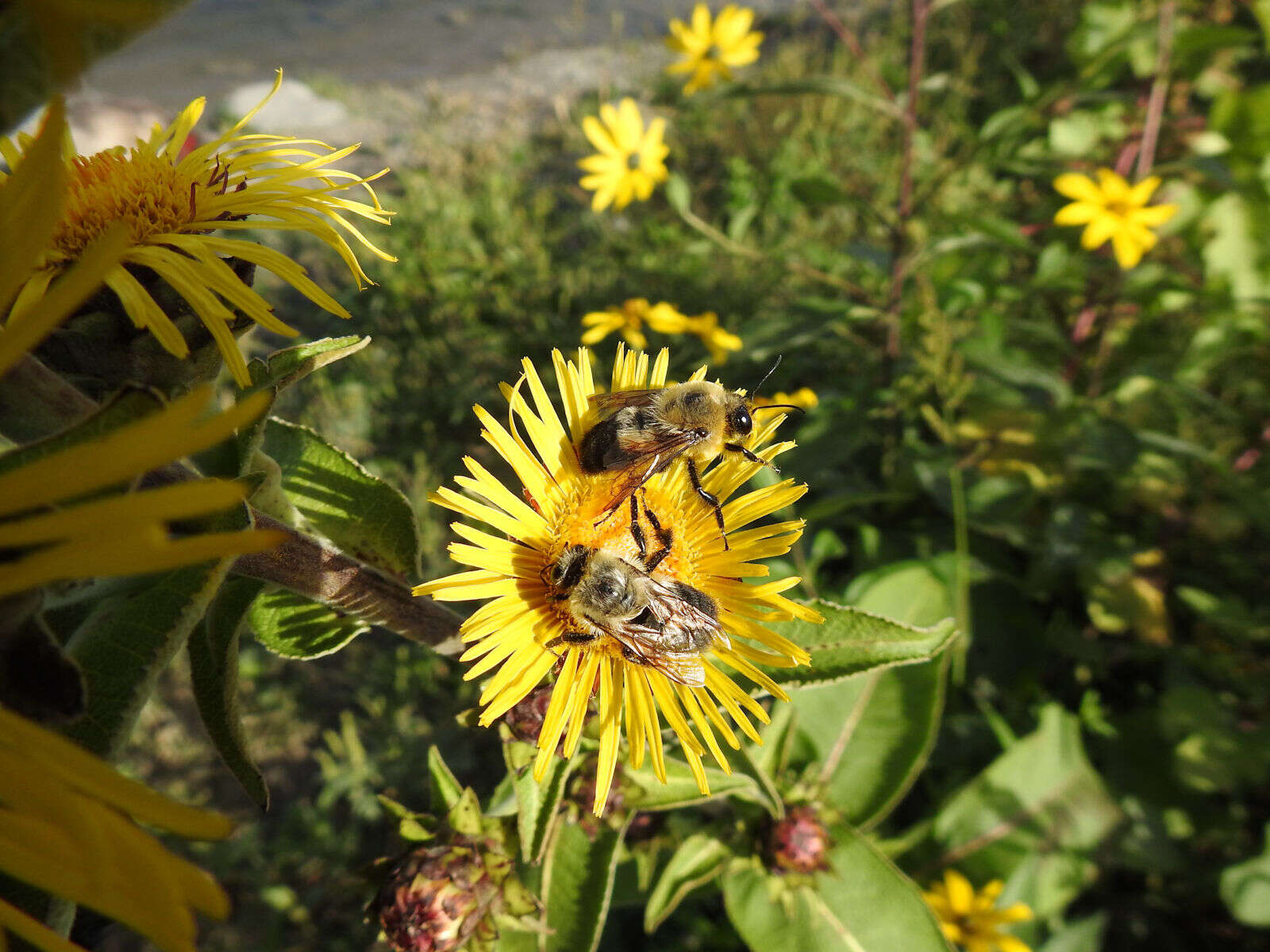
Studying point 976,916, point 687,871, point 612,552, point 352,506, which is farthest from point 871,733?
point 352,506

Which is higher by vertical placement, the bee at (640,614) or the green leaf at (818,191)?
the green leaf at (818,191)

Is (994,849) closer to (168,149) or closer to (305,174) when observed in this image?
(305,174)

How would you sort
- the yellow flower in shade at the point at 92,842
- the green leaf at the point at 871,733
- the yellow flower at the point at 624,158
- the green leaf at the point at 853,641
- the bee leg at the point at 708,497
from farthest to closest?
the yellow flower at the point at 624,158 → the green leaf at the point at 871,733 → the bee leg at the point at 708,497 → the green leaf at the point at 853,641 → the yellow flower in shade at the point at 92,842

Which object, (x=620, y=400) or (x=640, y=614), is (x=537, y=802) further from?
(x=620, y=400)

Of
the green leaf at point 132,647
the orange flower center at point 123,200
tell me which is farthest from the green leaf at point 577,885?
the orange flower center at point 123,200

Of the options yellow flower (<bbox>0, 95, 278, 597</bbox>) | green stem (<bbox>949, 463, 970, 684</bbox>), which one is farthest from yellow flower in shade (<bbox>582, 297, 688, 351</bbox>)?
yellow flower (<bbox>0, 95, 278, 597</bbox>)

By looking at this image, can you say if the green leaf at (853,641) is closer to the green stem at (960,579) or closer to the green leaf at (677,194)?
the green stem at (960,579)

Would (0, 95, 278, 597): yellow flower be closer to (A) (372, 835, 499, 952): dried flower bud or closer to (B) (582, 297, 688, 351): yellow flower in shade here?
(A) (372, 835, 499, 952): dried flower bud
